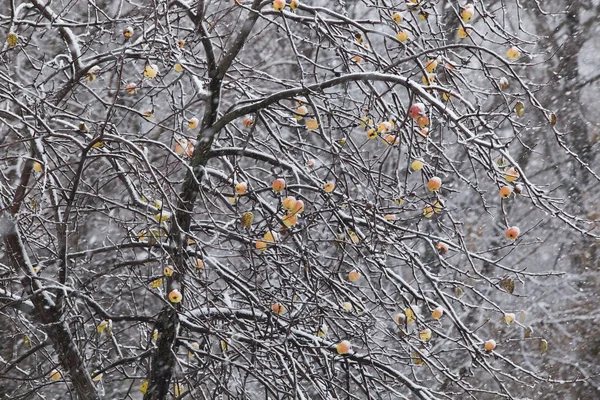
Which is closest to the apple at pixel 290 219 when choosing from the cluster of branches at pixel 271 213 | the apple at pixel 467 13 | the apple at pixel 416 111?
the cluster of branches at pixel 271 213

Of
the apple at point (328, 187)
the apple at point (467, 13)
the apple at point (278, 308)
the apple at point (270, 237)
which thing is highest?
the apple at point (467, 13)

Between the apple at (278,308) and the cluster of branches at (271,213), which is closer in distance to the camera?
the cluster of branches at (271,213)

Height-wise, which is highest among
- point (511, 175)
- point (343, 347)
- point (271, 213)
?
point (511, 175)

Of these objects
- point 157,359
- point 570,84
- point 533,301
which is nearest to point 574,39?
point 570,84

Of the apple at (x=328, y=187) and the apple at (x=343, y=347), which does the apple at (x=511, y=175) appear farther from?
the apple at (x=343, y=347)

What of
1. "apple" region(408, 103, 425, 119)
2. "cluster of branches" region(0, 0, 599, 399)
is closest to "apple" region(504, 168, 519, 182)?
"cluster of branches" region(0, 0, 599, 399)

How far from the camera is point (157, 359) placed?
3523mm

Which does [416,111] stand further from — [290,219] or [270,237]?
[270,237]

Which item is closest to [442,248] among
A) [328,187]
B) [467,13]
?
[328,187]

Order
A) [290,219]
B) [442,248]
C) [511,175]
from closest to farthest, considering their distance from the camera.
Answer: [511,175] < [290,219] < [442,248]

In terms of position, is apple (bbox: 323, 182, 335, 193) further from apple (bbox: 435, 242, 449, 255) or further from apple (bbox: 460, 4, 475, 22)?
apple (bbox: 460, 4, 475, 22)

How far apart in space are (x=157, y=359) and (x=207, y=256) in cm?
57

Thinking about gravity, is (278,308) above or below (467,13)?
below

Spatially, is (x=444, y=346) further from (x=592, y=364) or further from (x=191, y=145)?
(x=191, y=145)
